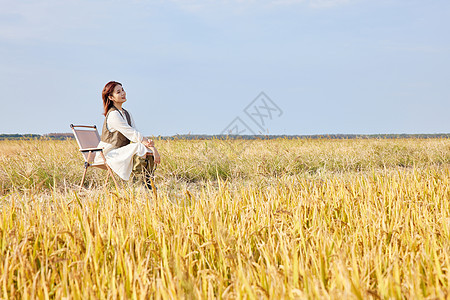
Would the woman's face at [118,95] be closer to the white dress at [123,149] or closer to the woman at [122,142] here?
the woman at [122,142]

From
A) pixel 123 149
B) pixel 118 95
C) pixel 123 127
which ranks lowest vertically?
pixel 123 149

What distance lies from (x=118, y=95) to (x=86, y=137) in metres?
0.81

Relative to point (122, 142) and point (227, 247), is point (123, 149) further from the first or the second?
point (227, 247)

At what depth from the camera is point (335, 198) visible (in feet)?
9.57

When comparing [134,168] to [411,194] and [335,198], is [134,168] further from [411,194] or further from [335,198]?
[411,194]

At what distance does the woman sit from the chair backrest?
0.26 meters

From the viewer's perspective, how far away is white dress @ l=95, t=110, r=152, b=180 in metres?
4.20

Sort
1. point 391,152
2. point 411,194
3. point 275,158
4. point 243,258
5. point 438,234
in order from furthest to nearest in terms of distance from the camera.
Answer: point 391,152, point 275,158, point 411,194, point 438,234, point 243,258

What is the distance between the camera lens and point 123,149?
14.1 ft

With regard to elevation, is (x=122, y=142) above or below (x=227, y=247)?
above

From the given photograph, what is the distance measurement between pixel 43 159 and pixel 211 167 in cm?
247

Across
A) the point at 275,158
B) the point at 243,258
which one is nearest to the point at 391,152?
the point at 275,158

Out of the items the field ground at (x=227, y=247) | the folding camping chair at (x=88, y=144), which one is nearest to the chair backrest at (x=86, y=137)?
the folding camping chair at (x=88, y=144)

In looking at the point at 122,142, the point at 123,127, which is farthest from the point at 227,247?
the point at 122,142
